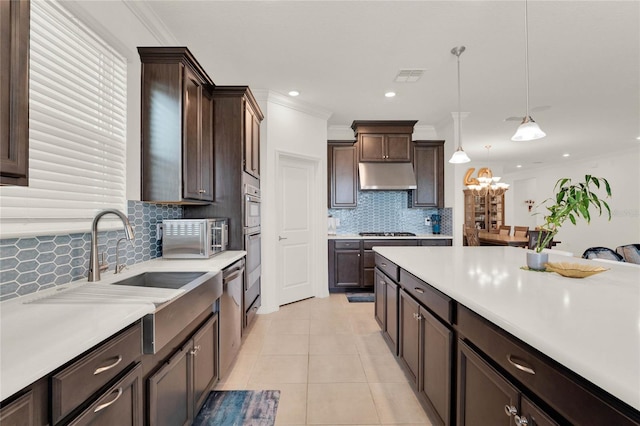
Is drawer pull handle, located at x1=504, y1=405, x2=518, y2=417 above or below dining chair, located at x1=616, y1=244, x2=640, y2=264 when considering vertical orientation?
below

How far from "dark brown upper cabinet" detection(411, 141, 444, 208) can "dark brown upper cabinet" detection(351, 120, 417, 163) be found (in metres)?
0.27

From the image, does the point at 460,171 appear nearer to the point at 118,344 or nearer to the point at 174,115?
the point at 174,115

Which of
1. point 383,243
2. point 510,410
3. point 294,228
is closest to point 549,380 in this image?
point 510,410

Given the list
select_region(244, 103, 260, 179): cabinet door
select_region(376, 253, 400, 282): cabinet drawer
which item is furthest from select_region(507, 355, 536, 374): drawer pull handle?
select_region(244, 103, 260, 179): cabinet door

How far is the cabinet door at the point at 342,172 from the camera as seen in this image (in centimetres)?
488

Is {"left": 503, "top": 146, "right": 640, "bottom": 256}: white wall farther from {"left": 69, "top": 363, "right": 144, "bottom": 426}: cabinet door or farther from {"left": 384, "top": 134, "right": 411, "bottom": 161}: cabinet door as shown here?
{"left": 69, "top": 363, "right": 144, "bottom": 426}: cabinet door

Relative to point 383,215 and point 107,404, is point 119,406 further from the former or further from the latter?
point 383,215

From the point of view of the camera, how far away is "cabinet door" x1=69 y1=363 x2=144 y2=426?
0.85 metres

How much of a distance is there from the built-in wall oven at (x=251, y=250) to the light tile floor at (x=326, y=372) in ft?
0.93

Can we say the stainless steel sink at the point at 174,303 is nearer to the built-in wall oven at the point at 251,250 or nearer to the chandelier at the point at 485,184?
the built-in wall oven at the point at 251,250

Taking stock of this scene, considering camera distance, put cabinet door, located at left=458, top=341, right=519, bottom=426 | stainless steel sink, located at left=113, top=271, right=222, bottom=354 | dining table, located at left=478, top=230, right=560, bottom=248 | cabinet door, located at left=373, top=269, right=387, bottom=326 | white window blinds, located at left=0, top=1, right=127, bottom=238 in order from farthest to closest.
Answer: dining table, located at left=478, top=230, right=560, bottom=248 → cabinet door, located at left=373, top=269, right=387, bottom=326 → white window blinds, located at left=0, top=1, right=127, bottom=238 → stainless steel sink, located at left=113, top=271, right=222, bottom=354 → cabinet door, located at left=458, top=341, right=519, bottom=426

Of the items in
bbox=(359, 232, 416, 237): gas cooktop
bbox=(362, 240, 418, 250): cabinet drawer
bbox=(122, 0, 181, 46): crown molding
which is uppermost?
bbox=(122, 0, 181, 46): crown molding

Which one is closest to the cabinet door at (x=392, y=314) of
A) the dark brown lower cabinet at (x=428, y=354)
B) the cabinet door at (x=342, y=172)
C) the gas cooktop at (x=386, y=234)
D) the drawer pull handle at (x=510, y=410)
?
the dark brown lower cabinet at (x=428, y=354)

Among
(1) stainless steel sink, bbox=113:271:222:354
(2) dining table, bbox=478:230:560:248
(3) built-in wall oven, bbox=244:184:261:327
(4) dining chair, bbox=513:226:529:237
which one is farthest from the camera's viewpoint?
(4) dining chair, bbox=513:226:529:237
